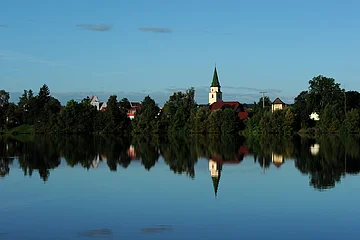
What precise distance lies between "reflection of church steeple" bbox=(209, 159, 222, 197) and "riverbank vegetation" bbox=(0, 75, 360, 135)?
56508mm

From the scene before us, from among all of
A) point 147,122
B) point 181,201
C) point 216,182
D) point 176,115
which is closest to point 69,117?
point 147,122

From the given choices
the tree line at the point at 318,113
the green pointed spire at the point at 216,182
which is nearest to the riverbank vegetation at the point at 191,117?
the tree line at the point at 318,113

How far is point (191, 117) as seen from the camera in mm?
97562

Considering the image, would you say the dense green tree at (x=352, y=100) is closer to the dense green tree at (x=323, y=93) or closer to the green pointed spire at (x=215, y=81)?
the dense green tree at (x=323, y=93)

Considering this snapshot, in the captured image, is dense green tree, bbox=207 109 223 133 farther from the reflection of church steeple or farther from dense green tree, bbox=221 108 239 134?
the reflection of church steeple

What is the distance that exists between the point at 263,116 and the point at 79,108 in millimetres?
35743

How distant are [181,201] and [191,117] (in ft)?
260

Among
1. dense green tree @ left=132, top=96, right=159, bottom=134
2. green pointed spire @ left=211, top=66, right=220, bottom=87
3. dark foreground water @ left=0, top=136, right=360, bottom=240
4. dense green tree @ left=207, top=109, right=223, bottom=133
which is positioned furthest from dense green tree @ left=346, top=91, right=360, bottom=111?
dark foreground water @ left=0, top=136, right=360, bottom=240

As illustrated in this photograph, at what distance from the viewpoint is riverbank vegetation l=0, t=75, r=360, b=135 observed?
88.6 metres

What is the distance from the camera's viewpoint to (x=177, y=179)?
81.3ft

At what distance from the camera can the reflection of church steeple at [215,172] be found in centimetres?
2281

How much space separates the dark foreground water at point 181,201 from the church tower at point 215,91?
10151 centimetres

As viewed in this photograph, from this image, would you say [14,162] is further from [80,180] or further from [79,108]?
[79,108]

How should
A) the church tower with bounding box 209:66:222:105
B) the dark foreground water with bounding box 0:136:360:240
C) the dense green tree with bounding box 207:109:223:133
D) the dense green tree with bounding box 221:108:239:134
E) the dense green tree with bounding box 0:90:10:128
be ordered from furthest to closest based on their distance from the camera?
1. the church tower with bounding box 209:66:222:105
2. the dense green tree with bounding box 0:90:10:128
3. the dense green tree with bounding box 207:109:223:133
4. the dense green tree with bounding box 221:108:239:134
5. the dark foreground water with bounding box 0:136:360:240
